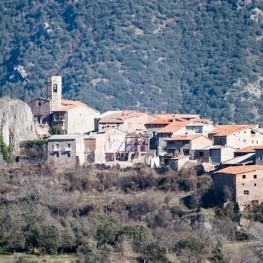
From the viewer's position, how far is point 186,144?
93250mm

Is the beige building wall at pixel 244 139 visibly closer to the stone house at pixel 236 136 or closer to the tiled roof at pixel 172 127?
the stone house at pixel 236 136

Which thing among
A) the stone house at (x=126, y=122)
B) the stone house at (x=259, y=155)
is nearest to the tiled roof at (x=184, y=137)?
the stone house at (x=126, y=122)

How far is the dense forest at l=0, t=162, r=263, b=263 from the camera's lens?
81812 mm

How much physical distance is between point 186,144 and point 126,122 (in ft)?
20.7

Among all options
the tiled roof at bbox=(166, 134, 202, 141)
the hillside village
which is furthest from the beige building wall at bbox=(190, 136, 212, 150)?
the tiled roof at bbox=(166, 134, 202, 141)

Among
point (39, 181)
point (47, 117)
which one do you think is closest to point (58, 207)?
point (39, 181)

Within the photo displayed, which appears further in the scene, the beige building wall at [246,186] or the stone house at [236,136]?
the stone house at [236,136]

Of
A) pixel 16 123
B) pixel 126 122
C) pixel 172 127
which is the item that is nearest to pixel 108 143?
pixel 172 127

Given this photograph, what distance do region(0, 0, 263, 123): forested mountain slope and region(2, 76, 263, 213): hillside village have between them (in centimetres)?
2679

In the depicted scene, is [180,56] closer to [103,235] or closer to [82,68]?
[82,68]

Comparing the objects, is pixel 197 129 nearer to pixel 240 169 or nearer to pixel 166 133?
pixel 166 133

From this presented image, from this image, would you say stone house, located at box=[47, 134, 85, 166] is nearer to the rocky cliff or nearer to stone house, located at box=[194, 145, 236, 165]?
the rocky cliff

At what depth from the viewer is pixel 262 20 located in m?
138

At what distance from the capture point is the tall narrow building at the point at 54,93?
329 feet
